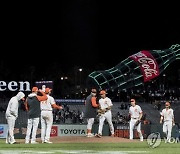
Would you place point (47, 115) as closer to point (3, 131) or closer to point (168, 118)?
point (168, 118)

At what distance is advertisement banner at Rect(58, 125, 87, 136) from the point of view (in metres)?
27.9

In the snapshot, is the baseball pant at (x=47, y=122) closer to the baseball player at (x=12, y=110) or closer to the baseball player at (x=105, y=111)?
the baseball player at (x=12, y=110)

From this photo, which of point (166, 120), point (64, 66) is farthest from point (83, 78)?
point (166, 120)

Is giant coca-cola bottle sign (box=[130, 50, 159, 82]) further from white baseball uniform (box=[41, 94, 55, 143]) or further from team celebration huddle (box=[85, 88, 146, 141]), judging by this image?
white baseball uniform (box=[41, 94, 55, 143])

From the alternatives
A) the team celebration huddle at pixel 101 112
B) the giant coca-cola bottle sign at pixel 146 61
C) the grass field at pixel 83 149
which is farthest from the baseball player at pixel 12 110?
the giant coca-cola bottle sign at pixel 146 61

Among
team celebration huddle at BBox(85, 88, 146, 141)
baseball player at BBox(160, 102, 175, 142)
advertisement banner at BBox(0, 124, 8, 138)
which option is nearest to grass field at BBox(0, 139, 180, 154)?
team celebration huddle at BBox(85, 88, 146, 141)

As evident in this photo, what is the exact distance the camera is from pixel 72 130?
2819 centimetres

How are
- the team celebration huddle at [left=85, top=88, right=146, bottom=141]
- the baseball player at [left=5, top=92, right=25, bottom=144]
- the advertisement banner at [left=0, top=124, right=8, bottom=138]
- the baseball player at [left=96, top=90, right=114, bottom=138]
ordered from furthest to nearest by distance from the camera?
the advertisement banner at [left=0, top=124, right=8, bottom=138] < the baseball player at [left=96, top=90, right=114, bottom=138] < the team celebration huddle at [left=85, top=88, right=146, bottom=141] < the baseball player at [left=5, top=92, right=25, bottom=144]

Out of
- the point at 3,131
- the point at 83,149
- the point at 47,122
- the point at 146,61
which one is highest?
the point at 146,61

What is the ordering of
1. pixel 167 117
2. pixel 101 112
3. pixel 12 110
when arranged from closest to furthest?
pixel 12 110
pixel 101 112
pixel 167 117

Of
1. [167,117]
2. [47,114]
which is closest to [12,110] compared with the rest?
[47,114]

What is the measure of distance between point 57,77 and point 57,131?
31.3m

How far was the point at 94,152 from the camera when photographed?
12.6 m

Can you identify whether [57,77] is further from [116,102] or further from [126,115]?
[126,115]
